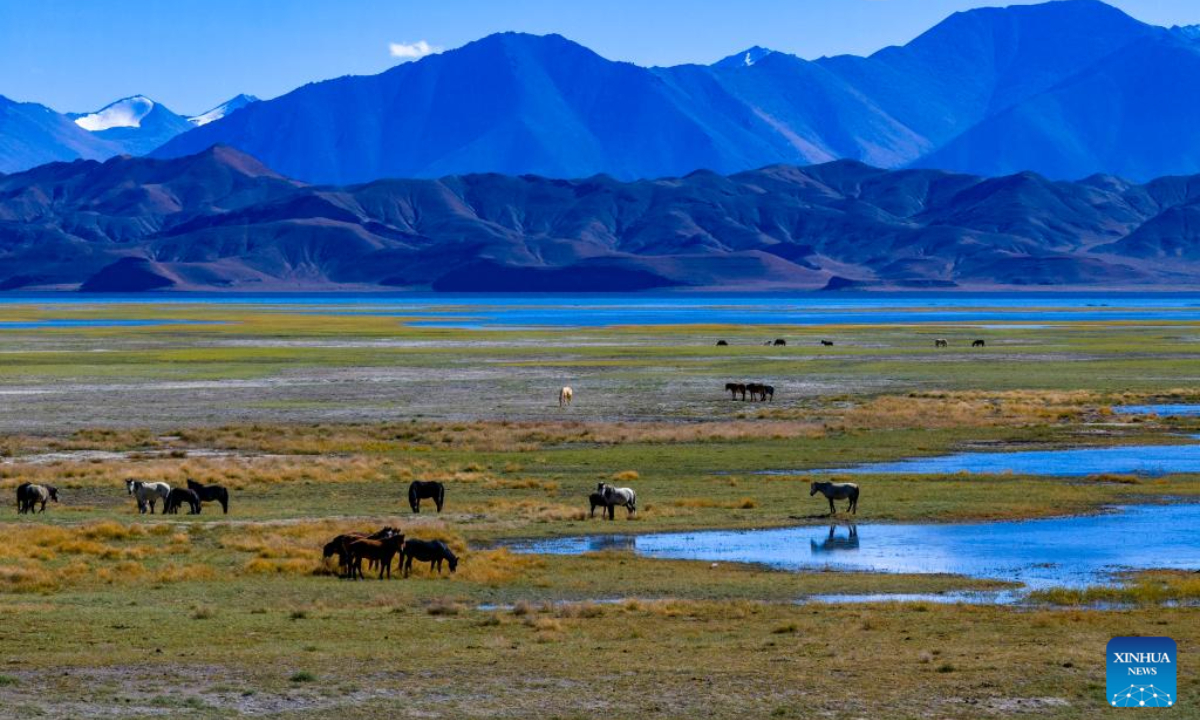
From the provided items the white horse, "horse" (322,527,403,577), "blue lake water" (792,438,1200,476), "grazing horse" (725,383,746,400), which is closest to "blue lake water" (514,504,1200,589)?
"horse" (322,527,403,577)

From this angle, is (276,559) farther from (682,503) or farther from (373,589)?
(682,503)

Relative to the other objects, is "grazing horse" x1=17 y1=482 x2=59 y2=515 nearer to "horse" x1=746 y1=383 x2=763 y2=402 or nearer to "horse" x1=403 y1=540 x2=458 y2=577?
"horse" x1=403 y1=540 x2=458 y2=577

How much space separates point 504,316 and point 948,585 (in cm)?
16887

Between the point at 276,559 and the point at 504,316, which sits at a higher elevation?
the point at 504,316

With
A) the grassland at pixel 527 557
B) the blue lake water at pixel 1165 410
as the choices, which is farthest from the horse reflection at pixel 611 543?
the blue lake water at pixel 1165 410

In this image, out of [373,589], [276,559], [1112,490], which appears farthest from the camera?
[1112,490]

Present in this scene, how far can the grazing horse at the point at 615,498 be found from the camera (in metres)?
35.8

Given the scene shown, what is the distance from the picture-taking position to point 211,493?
37.2 meters

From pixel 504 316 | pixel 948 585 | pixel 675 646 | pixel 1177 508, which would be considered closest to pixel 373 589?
pixel 675 646

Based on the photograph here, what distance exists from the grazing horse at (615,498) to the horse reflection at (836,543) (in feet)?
14.4

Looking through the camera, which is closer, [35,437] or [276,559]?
[276,559]

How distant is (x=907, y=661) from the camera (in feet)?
68.9

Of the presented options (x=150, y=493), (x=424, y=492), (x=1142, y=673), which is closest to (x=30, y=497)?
(x=150, y=493)

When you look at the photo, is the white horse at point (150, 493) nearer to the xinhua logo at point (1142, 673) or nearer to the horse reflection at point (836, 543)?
the horse reflection at point (836, 543)
